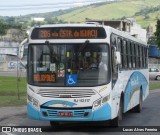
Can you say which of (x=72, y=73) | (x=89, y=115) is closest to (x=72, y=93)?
(x=72, y=73)

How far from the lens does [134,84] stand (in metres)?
19.1

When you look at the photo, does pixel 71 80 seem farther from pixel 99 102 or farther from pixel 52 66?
pixel 99 102

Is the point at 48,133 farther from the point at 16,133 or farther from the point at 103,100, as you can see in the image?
the point at 103,100

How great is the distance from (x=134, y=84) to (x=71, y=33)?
5.59m

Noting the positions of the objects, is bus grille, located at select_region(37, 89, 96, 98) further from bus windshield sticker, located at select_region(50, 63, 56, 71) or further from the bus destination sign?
the bus destination sign

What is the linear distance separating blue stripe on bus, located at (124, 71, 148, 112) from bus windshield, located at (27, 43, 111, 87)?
3.08 m

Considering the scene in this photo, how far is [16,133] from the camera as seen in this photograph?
45.3 ft

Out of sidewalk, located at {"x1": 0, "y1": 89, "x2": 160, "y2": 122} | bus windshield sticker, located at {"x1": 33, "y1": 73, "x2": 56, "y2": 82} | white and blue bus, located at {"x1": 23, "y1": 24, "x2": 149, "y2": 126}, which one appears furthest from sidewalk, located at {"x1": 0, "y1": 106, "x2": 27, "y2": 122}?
white and blue bus, located at {"x1": 23, "y1": 24, "x2": 149, "y2": 126}

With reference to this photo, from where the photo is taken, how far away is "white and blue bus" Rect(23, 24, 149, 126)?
45.1 ft

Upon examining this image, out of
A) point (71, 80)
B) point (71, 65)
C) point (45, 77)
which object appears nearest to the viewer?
point (71, 80)

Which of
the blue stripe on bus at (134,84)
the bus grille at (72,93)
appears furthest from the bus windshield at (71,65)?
the blue stripe on bus at (134,84)

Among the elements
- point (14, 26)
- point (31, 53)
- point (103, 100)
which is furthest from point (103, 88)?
point (14, 26)

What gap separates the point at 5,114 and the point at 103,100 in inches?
251

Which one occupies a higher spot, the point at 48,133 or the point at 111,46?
the point at 111,46
